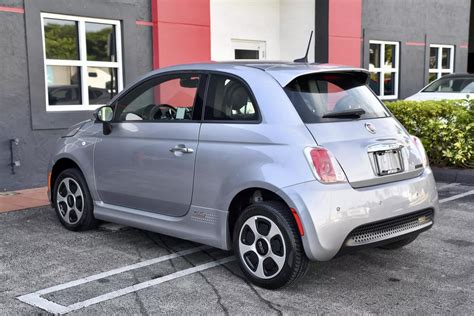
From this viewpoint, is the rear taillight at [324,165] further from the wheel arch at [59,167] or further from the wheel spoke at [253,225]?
the wheel arch at [59,167]

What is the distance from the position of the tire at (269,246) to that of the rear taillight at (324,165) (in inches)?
14.6

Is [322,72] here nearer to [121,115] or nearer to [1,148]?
[121,115]

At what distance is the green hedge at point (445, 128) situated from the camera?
8.34 m

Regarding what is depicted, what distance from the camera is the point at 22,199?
7.37 meters

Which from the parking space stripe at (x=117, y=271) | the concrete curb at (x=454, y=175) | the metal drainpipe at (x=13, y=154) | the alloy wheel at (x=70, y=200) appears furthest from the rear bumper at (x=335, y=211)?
the metal drainpipe at (x=13, y=154)

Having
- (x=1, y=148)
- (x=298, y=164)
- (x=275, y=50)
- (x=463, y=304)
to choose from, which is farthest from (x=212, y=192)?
(x=275, y=50)

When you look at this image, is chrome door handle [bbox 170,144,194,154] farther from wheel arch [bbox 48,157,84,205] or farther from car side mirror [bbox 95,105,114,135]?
wheel arch [bbox 48,157,84,205]

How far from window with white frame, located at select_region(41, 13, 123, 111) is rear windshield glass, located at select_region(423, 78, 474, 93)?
746 cm

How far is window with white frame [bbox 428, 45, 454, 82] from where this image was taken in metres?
15.7

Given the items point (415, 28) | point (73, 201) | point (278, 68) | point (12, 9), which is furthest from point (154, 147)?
point (415, 28)

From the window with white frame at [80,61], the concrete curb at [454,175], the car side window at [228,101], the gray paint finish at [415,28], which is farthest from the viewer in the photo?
the gray paint finish at [415,28]

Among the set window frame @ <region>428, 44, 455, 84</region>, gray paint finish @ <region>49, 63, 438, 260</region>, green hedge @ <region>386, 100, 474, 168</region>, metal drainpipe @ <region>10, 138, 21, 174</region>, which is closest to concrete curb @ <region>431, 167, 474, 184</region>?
green hedge @ <region>386, 100, 474, 168</region>

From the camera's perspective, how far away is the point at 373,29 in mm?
13766

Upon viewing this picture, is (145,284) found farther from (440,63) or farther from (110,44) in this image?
(440,63)
